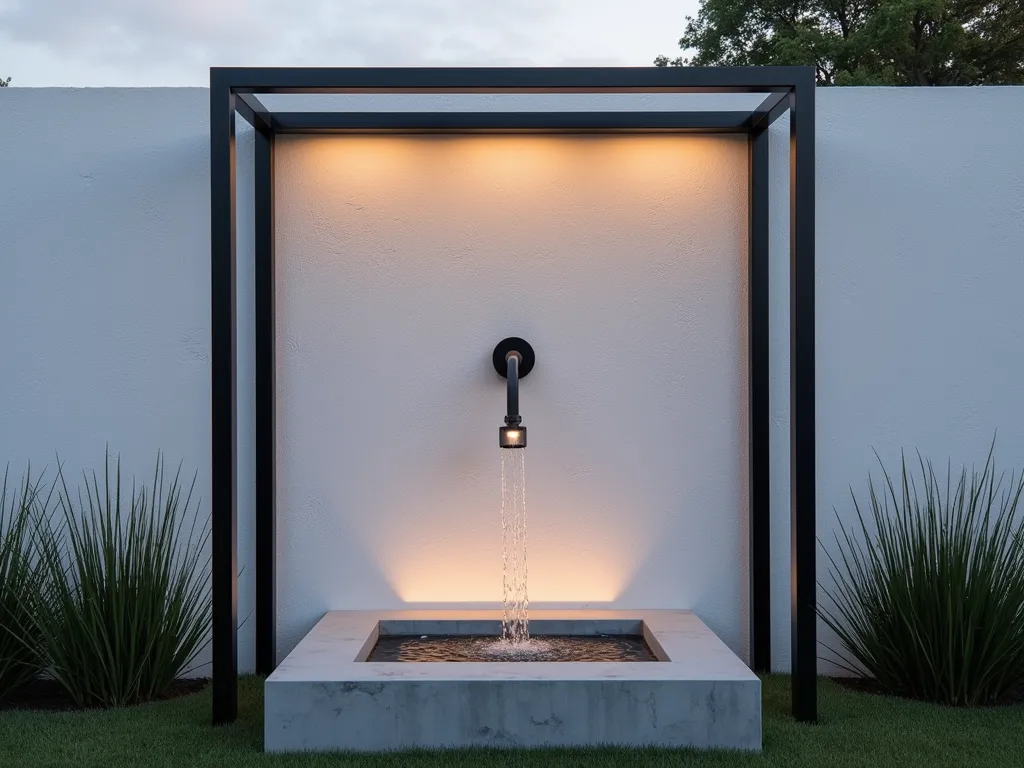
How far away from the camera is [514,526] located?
4.68 metres

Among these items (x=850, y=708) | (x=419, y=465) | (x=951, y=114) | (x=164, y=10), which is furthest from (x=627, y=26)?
(x=850, y=708)

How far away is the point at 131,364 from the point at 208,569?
1038mm

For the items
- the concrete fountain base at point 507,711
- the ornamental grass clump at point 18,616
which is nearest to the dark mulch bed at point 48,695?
the ornamental grass clump at point 18,616

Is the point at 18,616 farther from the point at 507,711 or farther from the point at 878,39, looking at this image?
the point at 878,39

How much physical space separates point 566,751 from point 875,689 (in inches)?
67.4

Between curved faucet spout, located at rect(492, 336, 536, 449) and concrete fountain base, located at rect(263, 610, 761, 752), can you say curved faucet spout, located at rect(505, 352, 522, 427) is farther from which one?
concrete fountain base, located at rect(263, 610, 761, 752)

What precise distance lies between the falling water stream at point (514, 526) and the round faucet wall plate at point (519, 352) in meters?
0.40

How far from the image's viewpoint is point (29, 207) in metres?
4.64

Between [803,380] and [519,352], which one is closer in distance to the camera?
[803,380]

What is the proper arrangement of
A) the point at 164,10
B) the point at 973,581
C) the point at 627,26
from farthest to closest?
the point at 627,26, the point at 164,10, the point at 973,581

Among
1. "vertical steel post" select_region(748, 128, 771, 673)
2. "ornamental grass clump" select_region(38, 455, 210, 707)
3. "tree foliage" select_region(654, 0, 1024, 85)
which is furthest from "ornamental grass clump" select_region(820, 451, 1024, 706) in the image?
"tree foliage" select_region(654, 0, 1024, 85)

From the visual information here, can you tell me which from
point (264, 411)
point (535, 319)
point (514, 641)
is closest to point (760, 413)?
point (535, 319)

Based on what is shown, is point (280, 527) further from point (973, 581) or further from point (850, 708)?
point (973, 581)

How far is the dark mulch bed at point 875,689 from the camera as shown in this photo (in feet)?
13.1
